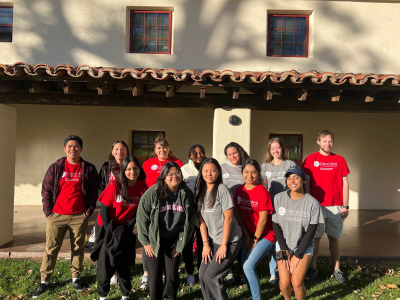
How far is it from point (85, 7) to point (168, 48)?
7.08 feet

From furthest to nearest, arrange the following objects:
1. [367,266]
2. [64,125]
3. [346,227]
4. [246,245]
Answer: [64,125], [346,227], [367,266], [246,245]

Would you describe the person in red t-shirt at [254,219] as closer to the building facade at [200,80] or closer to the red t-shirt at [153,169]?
the red t-shirt at [153,169]

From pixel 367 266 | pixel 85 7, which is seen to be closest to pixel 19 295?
pixel 367 266

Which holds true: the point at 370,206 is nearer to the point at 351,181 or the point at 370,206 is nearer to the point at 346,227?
the point at 351,181

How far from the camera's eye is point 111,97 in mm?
5723

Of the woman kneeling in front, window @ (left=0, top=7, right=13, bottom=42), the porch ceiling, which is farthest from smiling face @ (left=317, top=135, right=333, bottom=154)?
window @ (left=0, top=7, right=13, bottom=42)

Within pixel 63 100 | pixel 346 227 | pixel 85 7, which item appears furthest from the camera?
pixel 85 7

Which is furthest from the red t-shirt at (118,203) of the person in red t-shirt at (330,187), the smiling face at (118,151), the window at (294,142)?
the window at (294,142)

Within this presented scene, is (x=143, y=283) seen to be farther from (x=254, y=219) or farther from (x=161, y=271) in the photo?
(x=254, y=219)

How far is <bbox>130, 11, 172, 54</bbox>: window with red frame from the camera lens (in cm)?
788

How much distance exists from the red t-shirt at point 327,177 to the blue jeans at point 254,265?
1.16 m

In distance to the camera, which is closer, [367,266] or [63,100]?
[367,266]

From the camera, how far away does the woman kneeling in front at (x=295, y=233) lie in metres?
3.40

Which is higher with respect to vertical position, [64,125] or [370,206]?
[64,125]
